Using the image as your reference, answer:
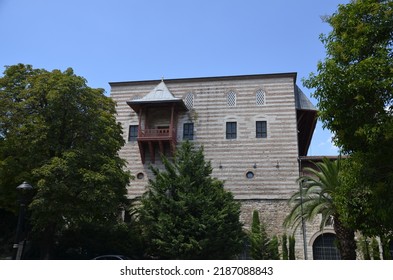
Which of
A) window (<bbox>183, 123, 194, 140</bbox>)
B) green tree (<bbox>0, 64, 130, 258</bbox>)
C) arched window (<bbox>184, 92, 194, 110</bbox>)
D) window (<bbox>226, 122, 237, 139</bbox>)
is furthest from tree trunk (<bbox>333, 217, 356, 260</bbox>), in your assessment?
arched window (<bbox>184, 92, 194, 110</bbox>)

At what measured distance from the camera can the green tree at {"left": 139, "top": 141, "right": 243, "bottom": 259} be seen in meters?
17.2

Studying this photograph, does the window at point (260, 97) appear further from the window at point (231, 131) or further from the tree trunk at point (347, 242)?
the tree trunk at point (347, 242)

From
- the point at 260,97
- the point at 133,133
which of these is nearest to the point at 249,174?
the point at 260,97

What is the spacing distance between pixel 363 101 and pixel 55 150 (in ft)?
45.3

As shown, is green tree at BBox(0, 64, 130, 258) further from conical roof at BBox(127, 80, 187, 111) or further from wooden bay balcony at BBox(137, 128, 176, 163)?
conical roof at BBox(127, 80, 187, 111)

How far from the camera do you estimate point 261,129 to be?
25.4m

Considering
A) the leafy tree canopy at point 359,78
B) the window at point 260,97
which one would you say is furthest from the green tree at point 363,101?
the window at point 260,97

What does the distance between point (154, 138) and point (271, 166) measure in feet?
27.5

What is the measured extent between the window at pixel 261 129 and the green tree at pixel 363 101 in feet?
49.7

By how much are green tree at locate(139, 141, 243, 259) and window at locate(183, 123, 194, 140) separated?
6.20 meters

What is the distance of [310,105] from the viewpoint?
86.8ft

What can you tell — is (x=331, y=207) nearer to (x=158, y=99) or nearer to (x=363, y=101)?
(x=363, y=101)

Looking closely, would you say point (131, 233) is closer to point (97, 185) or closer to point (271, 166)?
point (97, 185)

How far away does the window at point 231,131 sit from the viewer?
2572 centimetres
